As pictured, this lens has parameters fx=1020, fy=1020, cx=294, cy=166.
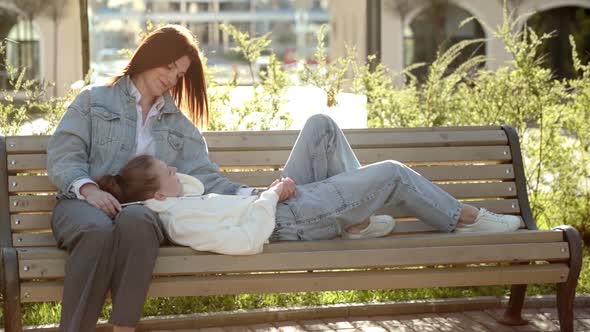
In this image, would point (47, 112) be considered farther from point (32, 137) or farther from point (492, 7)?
point (492, 7)

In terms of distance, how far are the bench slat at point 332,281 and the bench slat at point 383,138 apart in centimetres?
84

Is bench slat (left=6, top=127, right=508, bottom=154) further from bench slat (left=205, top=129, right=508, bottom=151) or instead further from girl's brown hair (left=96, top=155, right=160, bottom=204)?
girl's brown hair (left=96, top=155, right=160, bottom=204)

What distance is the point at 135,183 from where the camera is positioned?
150 inches

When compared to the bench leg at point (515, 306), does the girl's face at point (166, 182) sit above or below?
above

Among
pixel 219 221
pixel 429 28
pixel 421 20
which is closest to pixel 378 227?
pixel 219 221

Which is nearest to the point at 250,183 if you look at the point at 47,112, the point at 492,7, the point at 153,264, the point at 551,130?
the point at 153,264

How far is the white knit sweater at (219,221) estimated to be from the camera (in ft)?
11.8

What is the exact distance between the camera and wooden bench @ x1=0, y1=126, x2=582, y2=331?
3594 mm

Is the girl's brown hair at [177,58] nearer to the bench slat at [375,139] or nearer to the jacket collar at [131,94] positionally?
the jacket collar at [131,94]

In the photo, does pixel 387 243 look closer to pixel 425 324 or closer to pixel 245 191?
pixel 245 191

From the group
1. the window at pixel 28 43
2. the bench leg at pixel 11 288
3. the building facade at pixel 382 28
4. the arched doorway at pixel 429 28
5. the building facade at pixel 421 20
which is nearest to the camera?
the bench leg at pixel 11 288

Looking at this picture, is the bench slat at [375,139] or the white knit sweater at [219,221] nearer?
the white knit sweater at [219,221]

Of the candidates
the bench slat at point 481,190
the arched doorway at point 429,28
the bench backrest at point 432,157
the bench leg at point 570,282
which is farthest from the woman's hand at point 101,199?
the arched doorway at point 429,28

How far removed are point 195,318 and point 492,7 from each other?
24245 millimetres
